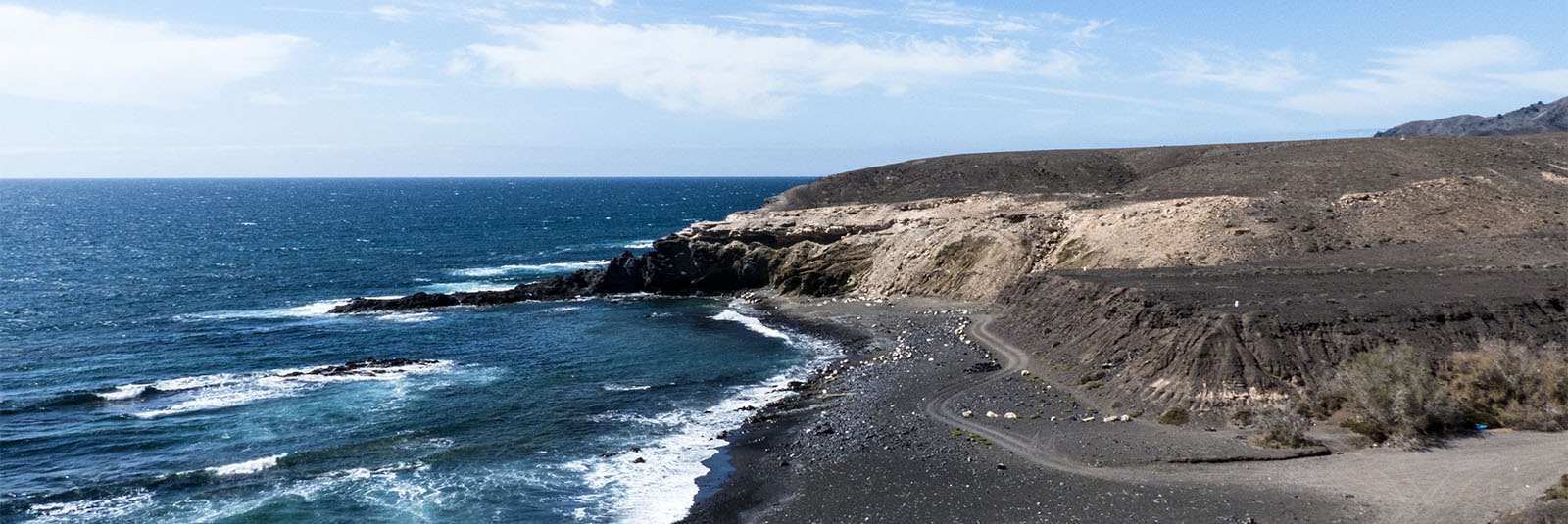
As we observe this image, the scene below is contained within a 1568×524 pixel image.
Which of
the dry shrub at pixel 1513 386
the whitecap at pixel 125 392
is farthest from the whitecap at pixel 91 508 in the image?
the dry shrub at pixel 1513 386

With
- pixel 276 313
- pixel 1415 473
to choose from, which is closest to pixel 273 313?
pixel 276 313

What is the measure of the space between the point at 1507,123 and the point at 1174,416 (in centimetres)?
11935

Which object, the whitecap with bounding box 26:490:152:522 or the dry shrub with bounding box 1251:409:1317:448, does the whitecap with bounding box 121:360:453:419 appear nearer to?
the whitecap with bounding box 26:490:152:522

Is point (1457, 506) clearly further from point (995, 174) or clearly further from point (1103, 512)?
point (995, 174)

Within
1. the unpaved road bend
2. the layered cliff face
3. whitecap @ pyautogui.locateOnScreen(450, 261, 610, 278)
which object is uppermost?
the layered cliff face

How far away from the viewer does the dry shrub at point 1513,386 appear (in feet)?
86.2

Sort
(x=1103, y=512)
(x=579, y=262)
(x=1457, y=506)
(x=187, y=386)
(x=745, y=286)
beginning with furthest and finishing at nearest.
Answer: (x=579, y=262) → (x=745, y=286) → (x=187, y=386) → (x=1103, y=512) → (x=1457, y=506)

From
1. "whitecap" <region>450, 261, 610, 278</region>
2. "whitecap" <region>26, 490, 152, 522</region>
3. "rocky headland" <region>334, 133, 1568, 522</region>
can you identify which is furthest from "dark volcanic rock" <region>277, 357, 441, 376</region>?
"whitecap" <region>450, 261, 610, 278</region>

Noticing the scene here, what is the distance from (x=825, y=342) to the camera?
4725cm

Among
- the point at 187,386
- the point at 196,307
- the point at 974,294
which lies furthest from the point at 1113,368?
the point at 196,307

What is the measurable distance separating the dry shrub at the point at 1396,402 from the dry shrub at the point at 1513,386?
3.26 ft

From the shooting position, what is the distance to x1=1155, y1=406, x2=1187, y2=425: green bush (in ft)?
94.6

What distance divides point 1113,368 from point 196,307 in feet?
184

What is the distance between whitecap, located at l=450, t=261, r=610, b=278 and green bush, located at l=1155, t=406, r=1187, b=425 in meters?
56.2
